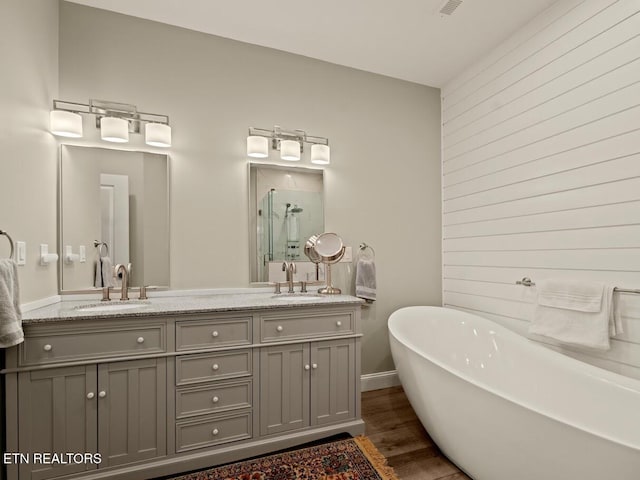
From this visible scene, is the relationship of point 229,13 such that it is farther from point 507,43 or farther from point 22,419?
point 22,419

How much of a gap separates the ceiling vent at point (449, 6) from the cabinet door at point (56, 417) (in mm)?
2967

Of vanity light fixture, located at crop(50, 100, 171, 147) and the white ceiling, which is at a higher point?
the white ceiling

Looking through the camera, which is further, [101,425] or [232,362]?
[232,362]

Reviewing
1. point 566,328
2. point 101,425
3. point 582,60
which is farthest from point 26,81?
point 566,328

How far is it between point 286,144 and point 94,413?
2057mm

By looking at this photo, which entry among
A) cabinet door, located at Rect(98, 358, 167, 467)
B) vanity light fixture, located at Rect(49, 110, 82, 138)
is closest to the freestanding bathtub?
cabinet door, located at Rect(98, 358, 167, 467)

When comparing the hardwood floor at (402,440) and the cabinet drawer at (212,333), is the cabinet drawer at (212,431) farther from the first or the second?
the hardwood floor at (402,440)

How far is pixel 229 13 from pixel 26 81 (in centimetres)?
128

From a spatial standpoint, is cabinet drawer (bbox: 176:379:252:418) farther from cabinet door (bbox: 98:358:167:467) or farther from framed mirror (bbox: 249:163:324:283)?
framed mirror (bbox: 249:163:324:283)

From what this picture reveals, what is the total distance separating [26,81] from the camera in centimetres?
177

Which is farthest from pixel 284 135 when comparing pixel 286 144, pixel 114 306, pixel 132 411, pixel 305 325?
pixel 132 411

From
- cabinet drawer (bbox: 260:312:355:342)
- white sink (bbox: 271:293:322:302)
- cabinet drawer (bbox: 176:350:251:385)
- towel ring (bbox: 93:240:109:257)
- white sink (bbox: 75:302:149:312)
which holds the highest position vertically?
towel ring (bbox: 93:240:109:257)

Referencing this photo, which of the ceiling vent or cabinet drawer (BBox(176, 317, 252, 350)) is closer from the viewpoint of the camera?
cabinet drawer (BBox(176, 317, 252, 350))

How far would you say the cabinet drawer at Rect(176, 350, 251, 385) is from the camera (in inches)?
Answer: 72.0
